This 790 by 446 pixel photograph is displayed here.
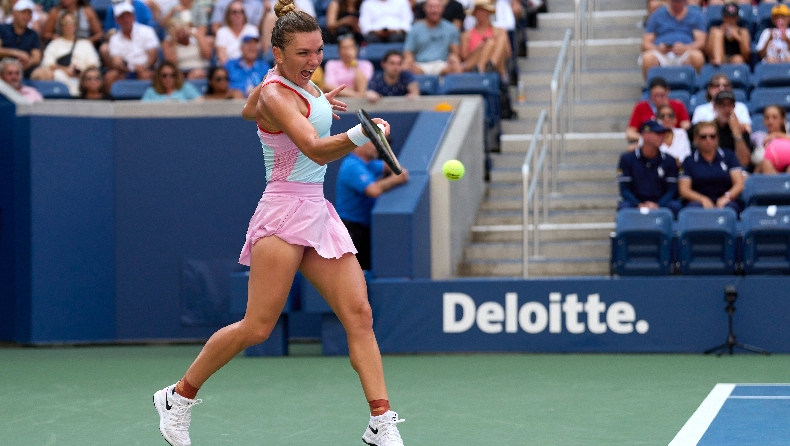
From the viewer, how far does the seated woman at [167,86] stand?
12.3 metres

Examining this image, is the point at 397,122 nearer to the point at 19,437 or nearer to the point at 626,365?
the point at 626,365

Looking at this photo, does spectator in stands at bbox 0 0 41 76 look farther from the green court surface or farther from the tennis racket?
the tennis racket

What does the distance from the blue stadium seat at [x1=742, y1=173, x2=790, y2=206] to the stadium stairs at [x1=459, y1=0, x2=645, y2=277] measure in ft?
4.74

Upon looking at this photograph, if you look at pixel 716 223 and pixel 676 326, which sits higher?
pixel 716 223

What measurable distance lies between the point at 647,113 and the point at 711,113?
59cm

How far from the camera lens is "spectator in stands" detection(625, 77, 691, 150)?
1140 cm

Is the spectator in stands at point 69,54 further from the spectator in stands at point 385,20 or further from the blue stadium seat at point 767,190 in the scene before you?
the blue stadium seat at point 767,190

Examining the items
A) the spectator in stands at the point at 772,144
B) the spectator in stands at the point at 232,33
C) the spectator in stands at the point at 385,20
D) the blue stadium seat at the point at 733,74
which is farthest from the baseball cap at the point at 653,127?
the spectator in stands at the point at 232,33

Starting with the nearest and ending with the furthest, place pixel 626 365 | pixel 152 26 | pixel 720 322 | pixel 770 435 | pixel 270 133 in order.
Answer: pixel 270 133 < pixel 770 435 < pixel 626 365 < pixel 720 322 < pixel 152 26

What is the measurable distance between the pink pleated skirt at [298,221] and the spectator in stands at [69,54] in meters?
8.90

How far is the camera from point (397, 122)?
1163 cm

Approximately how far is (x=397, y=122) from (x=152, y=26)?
4545mm

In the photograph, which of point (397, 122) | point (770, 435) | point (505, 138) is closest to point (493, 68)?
point (505, 138)

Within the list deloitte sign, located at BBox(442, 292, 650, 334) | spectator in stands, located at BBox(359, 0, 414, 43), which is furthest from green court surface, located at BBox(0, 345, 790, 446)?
spectator in stands, located at BBox(359, 0, 414, 43)
